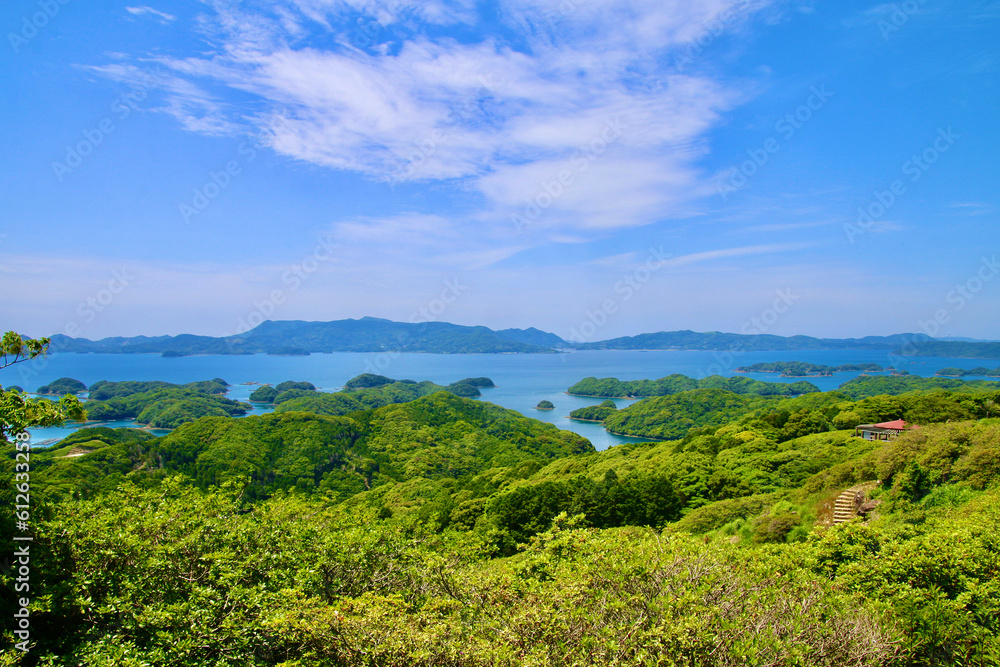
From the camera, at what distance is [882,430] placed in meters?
23.3

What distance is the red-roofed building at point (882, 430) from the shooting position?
2292cm

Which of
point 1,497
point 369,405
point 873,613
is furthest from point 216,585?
point 369,405

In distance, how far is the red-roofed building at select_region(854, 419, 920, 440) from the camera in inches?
Result: 902

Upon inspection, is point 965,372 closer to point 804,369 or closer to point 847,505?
point 804,369

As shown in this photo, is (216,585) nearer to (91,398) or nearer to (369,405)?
(369,405)

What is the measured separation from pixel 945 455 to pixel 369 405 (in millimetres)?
91859

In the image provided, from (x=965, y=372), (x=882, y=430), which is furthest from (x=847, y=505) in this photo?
(x=965, y=372)

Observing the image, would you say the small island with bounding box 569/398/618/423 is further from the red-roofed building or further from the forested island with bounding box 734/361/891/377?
the forested island with bounding box 734/361/891/377

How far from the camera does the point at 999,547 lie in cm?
711

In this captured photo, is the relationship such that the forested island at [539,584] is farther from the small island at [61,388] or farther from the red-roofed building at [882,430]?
the small island at [61,388]

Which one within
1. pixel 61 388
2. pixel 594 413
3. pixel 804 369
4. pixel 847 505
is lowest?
pixel 594 413

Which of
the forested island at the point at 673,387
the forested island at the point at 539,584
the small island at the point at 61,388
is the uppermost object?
the forested island at the point at 539,584

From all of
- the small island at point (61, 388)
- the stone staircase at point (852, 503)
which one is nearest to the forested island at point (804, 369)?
the stone staircase at point (852, 503)

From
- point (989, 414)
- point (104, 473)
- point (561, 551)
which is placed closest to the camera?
point (561, 551)
